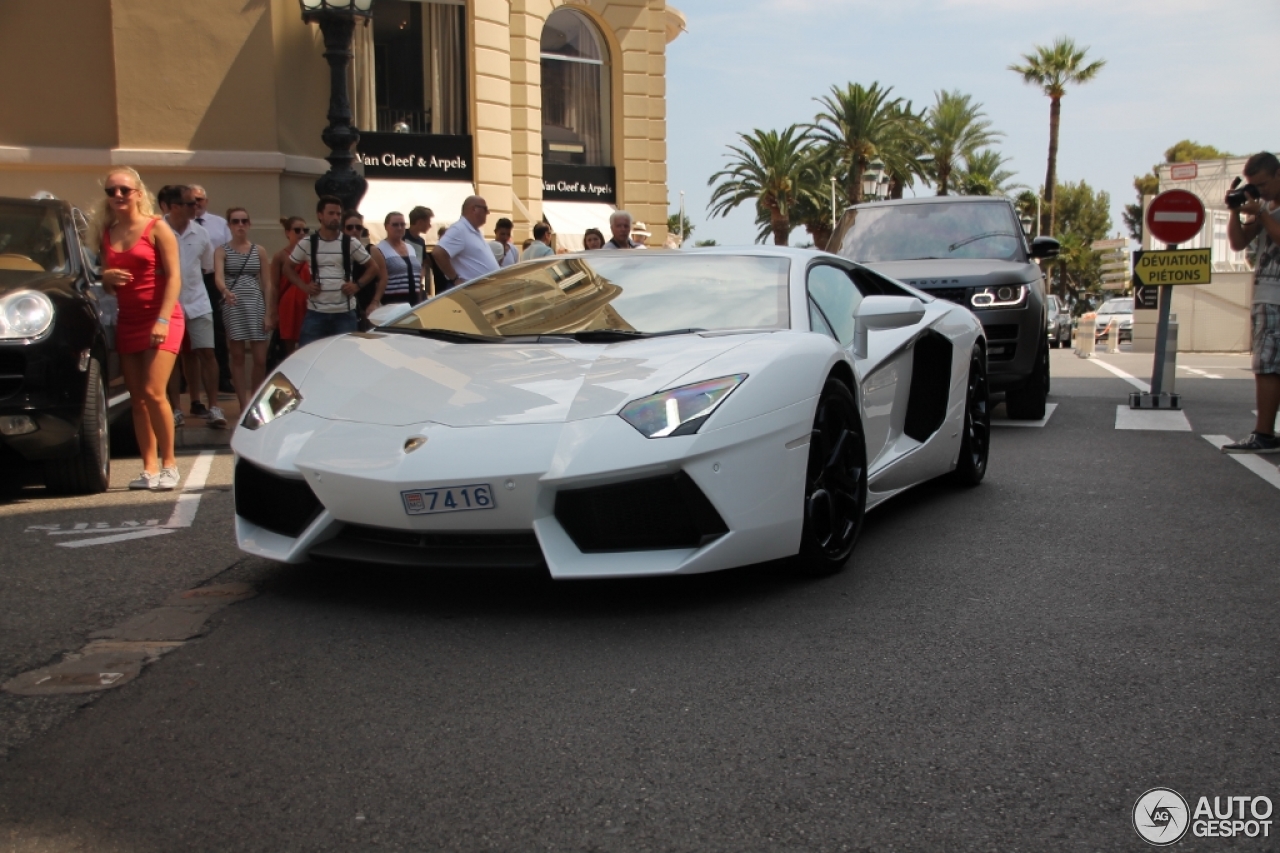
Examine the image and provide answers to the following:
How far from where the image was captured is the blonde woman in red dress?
6668mm

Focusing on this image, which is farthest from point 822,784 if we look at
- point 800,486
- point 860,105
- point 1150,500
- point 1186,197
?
point 860,105

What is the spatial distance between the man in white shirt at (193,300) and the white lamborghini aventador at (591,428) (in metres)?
4.35

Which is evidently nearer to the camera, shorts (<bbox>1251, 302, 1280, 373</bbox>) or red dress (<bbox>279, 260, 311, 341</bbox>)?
shorts (<bbox>1251, 302, 1280, 373</bbox>)

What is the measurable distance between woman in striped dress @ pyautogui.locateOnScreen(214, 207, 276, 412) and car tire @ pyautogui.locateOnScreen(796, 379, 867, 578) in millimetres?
6054

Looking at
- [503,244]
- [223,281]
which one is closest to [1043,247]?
[503,244]

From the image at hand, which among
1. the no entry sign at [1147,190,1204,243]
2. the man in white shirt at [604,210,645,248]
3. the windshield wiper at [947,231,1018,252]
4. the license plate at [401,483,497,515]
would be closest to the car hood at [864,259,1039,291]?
the windshield wiper at [947,231,1018,252]

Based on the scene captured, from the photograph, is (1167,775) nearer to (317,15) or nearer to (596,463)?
(596,463)

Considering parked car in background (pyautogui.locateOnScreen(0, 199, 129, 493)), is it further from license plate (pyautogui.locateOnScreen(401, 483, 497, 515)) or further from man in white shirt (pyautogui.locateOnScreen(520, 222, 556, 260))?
man in white shirt (pyautogui.locateOnScreen(520, 222, 556, 260))

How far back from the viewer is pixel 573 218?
24.4m

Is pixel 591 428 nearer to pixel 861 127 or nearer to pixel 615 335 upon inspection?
pixel 615 335

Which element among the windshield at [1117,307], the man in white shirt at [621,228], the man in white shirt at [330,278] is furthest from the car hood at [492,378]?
the windshield at [1117,307]

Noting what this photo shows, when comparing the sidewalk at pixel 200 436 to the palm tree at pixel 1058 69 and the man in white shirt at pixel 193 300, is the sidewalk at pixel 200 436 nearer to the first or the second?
the man in white shirt at pixel 193 300

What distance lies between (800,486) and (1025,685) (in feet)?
3.72

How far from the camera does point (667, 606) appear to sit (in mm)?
4242
